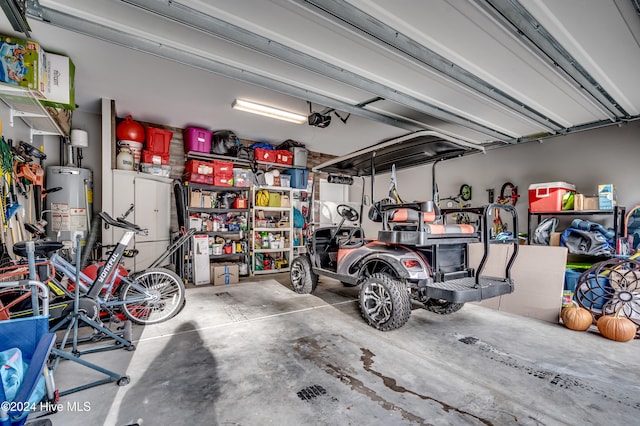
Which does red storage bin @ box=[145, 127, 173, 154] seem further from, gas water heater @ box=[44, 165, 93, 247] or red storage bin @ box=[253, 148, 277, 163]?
red storage bin @ box=[253, 148, 277, 163]

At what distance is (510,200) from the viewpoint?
5.18 m

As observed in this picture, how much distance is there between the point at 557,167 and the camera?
15.4ft

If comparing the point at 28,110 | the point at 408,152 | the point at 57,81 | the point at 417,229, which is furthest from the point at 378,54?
the point at 28,110

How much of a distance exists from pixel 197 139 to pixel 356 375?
5.20 m

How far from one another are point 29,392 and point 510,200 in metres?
6.36

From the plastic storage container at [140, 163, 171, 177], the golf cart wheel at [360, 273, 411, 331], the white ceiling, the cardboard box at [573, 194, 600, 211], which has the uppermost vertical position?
the white ceiling

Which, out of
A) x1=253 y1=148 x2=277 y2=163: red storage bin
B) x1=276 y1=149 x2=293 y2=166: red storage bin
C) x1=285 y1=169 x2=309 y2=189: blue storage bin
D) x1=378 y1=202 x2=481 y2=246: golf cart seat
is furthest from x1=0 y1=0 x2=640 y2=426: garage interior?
x1=285 y1=169 x2=309 y2=189: blue storage bin

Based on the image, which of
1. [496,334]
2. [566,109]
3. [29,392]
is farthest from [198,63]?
[566,109]

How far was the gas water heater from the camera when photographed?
164 inches

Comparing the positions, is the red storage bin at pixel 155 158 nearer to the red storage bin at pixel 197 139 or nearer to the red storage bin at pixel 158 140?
the red storage bin at pixel 158 140

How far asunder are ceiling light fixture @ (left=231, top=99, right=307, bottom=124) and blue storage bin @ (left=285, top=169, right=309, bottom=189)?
73.1 inches

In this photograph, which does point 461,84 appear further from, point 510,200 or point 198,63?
point 510,200

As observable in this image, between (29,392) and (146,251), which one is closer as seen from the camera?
(29,392)

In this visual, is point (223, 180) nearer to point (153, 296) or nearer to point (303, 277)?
point (303, 277)
